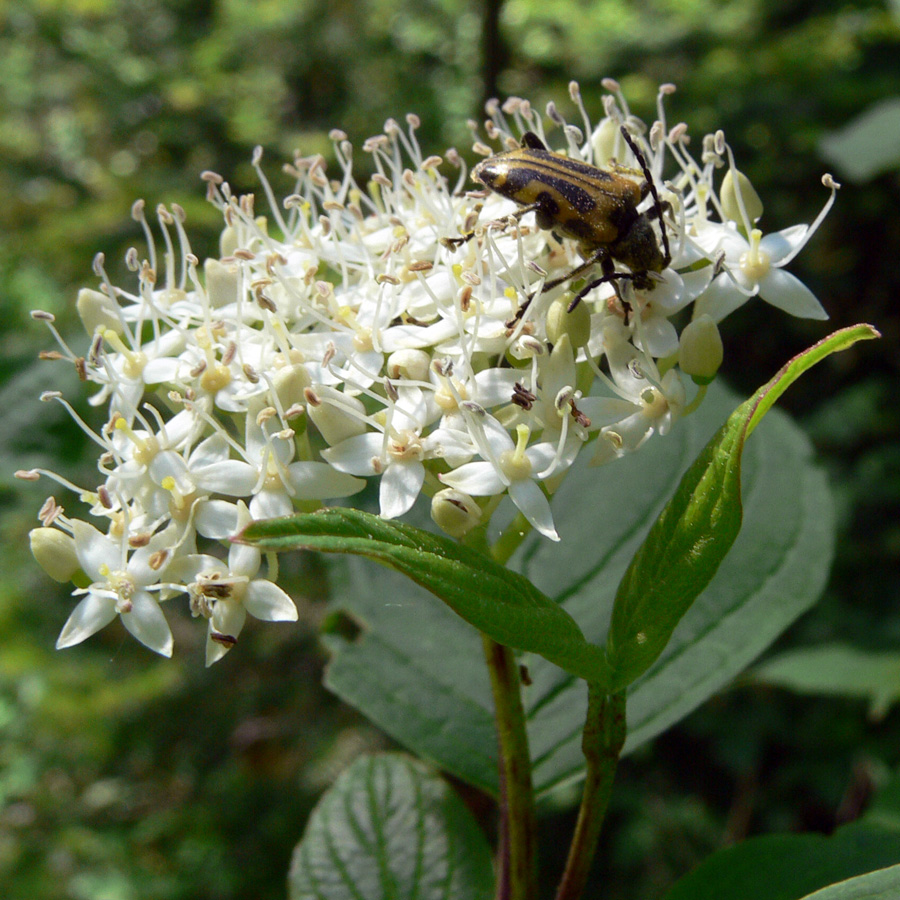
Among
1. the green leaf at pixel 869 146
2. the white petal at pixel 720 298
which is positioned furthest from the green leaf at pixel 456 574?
the green leaf at pixel 869 146

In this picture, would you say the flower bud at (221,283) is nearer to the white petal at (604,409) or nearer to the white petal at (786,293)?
the white petal at (604,409)

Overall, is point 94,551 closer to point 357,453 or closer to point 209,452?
point 209,452

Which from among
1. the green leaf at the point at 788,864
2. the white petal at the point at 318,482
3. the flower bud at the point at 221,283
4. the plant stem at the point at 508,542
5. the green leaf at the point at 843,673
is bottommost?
the green leaf at the point at 843,673

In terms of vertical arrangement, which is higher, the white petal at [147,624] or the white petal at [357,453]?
the white petal at [357,453]

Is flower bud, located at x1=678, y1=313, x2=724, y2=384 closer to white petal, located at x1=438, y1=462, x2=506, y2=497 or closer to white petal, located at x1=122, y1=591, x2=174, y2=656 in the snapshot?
white petal, located at x1=438, y1=462, x2=506, y2=497

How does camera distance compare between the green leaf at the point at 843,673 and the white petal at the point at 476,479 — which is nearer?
the white petal at the point at 476,479

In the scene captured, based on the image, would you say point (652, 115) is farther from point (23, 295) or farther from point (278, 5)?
point (23, 295)

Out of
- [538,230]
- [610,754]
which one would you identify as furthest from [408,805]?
[538,230]
